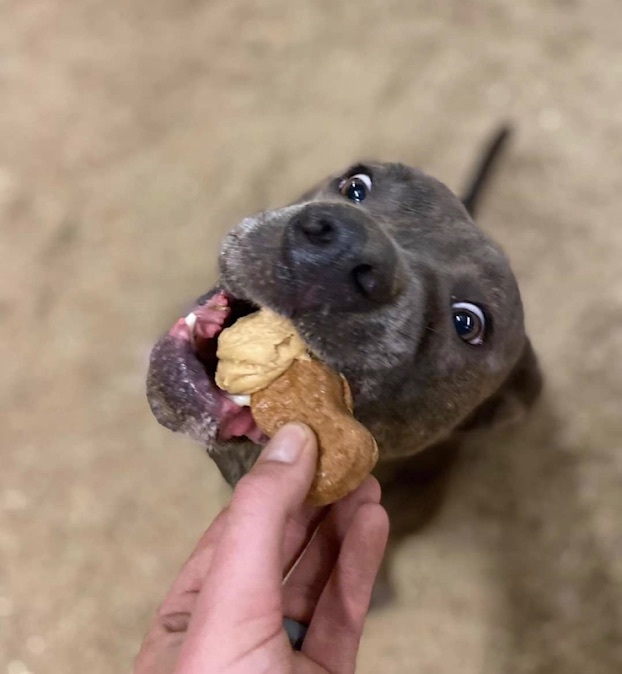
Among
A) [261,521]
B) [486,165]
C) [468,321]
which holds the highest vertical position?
[261,521]

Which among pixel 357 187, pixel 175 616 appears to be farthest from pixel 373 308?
pixel 175 616

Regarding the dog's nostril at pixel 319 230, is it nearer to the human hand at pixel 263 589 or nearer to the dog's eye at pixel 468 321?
the human hand at pixel 263 589

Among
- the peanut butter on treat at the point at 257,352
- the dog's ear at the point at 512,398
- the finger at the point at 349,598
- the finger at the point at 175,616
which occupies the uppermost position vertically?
the peanut butter on treat at the point at 257,352

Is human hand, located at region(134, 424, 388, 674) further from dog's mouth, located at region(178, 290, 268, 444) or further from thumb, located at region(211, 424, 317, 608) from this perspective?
dog's mouth, located at region(178, 290, 268, 444)

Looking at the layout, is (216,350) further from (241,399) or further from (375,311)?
(375,311)

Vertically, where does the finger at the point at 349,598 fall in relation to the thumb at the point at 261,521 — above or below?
below

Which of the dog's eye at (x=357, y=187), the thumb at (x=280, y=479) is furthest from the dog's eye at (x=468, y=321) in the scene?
the thumb at (x=280, y=479)

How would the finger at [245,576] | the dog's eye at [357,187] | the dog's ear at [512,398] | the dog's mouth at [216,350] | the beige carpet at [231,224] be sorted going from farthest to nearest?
the beige carpet at [231,224] → the dog's ear at [512,398] → the dog's eye at [357,187] → the dog's mouth at [216,350] → the finger at [245,576]
